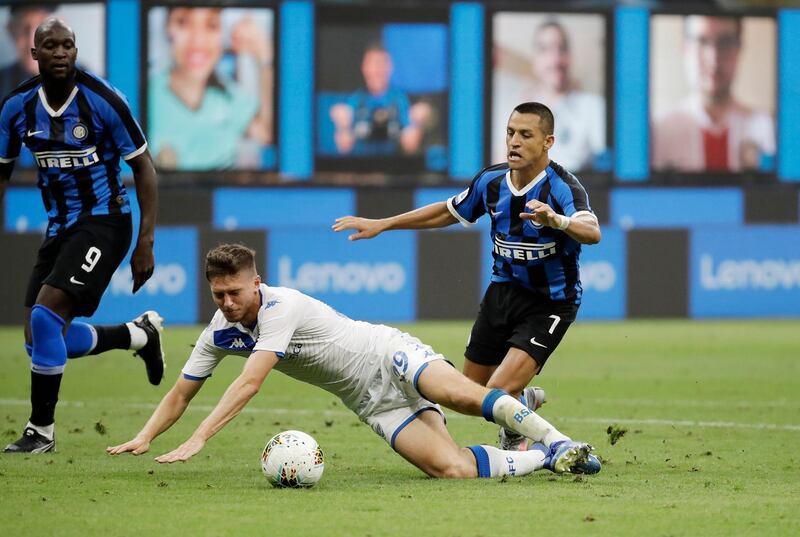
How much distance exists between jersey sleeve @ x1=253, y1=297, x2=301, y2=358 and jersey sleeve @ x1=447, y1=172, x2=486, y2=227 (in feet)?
5.18

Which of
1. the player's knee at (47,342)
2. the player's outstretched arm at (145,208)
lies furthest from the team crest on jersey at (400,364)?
the player's knee at (47,342)

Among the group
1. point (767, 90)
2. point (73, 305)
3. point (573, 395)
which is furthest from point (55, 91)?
point (767, 90)

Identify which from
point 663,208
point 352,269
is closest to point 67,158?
point 352,269

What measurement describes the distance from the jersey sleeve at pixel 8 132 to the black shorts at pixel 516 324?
2.68 meters

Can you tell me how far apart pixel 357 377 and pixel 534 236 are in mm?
1273

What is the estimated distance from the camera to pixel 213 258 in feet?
21.5

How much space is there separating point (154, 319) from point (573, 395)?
3.68 meters

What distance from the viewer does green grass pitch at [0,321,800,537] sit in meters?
5.75

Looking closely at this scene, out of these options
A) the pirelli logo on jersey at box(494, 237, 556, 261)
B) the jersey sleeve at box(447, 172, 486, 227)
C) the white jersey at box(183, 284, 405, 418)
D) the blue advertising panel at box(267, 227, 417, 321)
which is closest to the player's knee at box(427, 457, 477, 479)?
the white jersey at box(183, 284, 405, 418)

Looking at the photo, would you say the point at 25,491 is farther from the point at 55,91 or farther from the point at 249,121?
the point at 249,121

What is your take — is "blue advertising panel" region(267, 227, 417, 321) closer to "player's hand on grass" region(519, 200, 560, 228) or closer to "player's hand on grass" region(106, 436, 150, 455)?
"player's hand on grass" region(519, 200, 560, 228)

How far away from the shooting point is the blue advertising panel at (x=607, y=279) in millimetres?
19094

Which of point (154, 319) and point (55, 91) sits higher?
point (55, 91)

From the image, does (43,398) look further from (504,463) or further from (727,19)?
(727,19)
